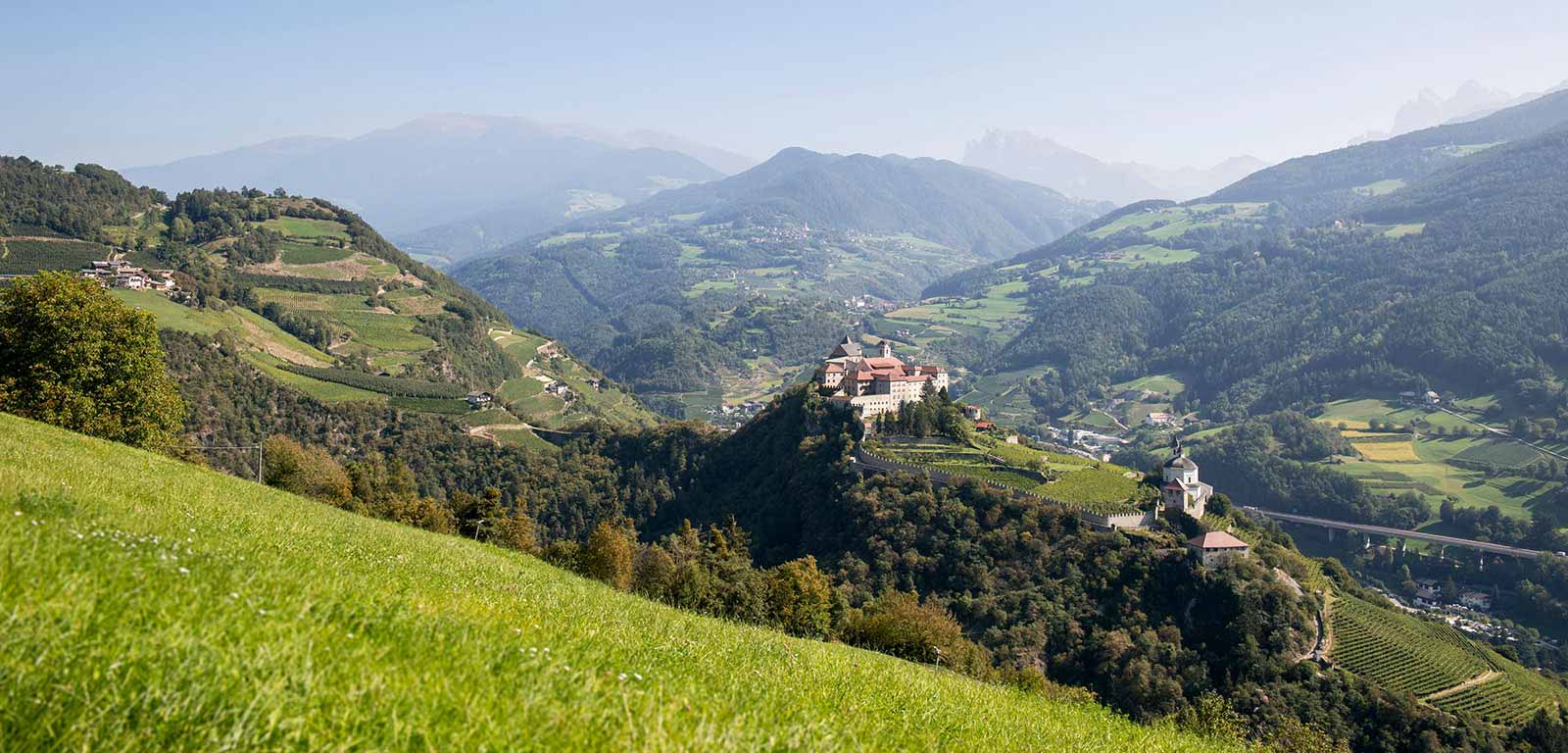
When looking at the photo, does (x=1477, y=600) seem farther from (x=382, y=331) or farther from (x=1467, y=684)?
(x=382, y=331)

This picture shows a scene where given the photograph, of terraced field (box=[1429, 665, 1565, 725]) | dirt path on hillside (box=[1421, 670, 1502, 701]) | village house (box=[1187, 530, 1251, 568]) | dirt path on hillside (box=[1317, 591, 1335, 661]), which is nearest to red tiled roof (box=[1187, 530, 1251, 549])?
village house (box=[1187, 530, 1251, 568])

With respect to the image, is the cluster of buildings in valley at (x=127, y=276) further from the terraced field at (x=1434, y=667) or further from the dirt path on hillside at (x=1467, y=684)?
the dirt path on hillside at (x=1467, y=684)

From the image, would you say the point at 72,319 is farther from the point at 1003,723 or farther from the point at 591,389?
the point at 591,389

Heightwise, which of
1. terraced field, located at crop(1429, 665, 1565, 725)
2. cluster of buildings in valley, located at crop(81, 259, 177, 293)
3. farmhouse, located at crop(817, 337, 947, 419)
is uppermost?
cluster of buildings in valley, located at crop(81, 259, 177, 293)

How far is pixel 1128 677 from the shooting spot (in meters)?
38.4

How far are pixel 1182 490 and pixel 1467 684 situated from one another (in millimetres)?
16945

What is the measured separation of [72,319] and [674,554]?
26243 mm

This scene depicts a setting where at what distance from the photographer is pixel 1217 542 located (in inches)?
1746

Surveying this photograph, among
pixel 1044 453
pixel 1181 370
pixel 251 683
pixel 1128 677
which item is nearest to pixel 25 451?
pixel 251 683

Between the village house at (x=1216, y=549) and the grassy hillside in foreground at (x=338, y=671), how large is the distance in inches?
1681

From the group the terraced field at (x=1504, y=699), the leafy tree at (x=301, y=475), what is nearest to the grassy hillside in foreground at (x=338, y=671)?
the leafy tree at (x=301, y=475)

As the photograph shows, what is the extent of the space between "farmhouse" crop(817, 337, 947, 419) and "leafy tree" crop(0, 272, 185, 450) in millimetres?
50157

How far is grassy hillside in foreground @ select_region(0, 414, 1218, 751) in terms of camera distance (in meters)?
2.80

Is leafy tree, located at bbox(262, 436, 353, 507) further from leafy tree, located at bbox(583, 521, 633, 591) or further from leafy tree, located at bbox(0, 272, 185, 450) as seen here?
leafy tree, located at bbox(583, 521, 633, 591)
